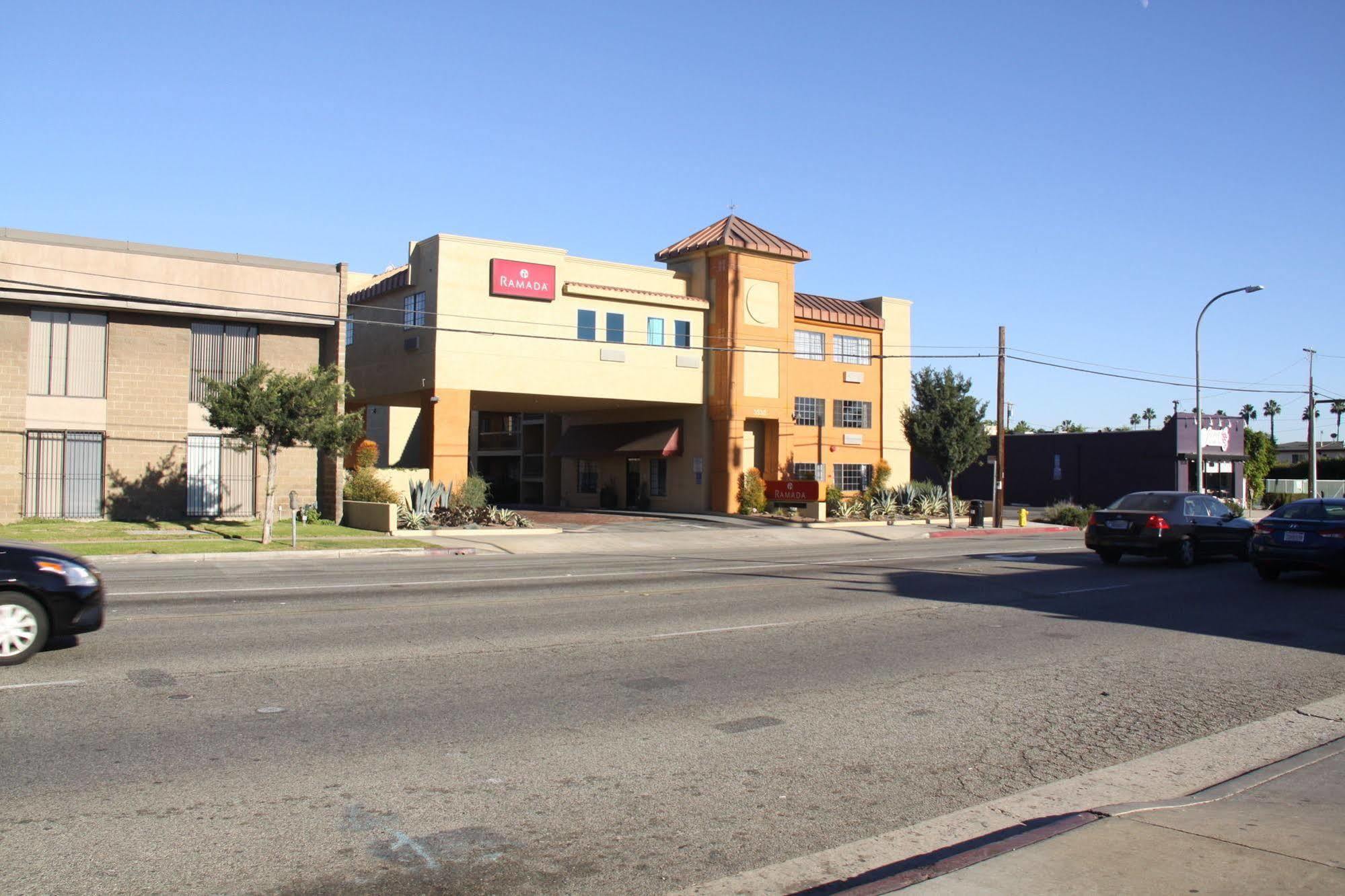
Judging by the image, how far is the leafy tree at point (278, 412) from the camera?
24906mm

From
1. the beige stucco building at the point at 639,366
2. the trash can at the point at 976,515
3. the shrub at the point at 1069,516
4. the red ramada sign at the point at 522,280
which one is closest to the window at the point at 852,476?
the beige stucco building at the point at 639,366

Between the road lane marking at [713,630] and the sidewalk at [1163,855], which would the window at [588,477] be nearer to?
the road lane marking at [713,630]

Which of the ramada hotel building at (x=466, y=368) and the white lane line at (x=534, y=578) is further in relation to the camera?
the ramada hotel building at (x=466, y=368)

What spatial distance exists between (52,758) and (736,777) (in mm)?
4226

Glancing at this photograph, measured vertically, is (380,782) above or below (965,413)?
below

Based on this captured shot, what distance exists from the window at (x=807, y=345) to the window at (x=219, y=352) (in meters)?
21.8

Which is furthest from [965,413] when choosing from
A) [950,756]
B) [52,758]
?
[52,758]

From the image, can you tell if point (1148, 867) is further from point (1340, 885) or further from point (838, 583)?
point (838, 583)

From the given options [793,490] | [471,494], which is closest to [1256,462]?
[793,490]

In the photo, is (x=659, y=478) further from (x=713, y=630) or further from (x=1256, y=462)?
(x=1256, y=462)

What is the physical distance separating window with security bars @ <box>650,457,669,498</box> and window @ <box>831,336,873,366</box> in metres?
8.94

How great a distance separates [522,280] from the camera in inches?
1433

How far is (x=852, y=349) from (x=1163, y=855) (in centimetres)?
4214

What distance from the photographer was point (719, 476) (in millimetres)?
41250
